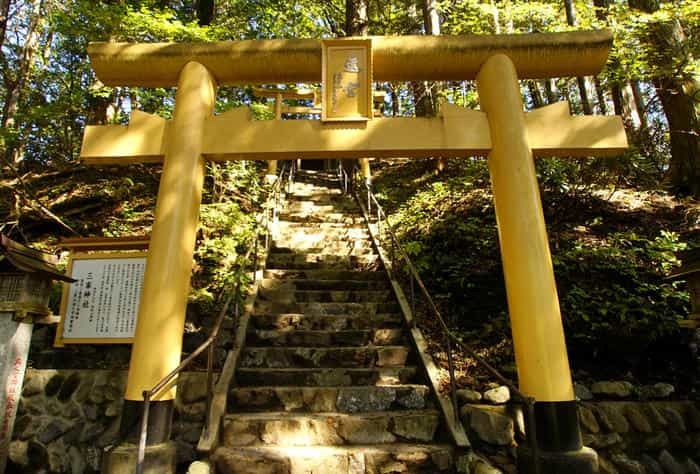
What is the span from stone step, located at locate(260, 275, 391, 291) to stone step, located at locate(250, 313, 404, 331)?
30.6 inches

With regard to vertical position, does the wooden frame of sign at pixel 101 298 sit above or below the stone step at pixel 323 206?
below

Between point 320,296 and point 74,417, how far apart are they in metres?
3.06

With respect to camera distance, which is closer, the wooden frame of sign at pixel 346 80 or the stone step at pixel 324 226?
the wooden frame of sign at pixel 346 80

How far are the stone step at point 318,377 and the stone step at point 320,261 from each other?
8.08ft

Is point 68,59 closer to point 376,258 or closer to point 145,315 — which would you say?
point 376,258

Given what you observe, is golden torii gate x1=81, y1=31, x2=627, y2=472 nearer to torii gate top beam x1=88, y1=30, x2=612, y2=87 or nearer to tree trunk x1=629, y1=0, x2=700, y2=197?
torii gate top beam x1=88, y1=30, x2=612, y2=87

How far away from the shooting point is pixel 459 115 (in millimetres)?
4055

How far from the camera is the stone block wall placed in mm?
3857

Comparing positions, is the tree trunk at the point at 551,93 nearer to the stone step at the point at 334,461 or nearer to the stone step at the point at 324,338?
the stone step at the point at 324,338

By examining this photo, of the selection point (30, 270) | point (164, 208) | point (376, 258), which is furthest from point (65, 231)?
point (376, 258)

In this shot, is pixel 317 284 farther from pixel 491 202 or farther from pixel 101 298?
pixel 491 202

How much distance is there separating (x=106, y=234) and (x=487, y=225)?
617cm

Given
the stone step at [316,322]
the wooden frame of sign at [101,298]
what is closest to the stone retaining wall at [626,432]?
the stone step at [316,322]

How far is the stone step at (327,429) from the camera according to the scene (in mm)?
3568
